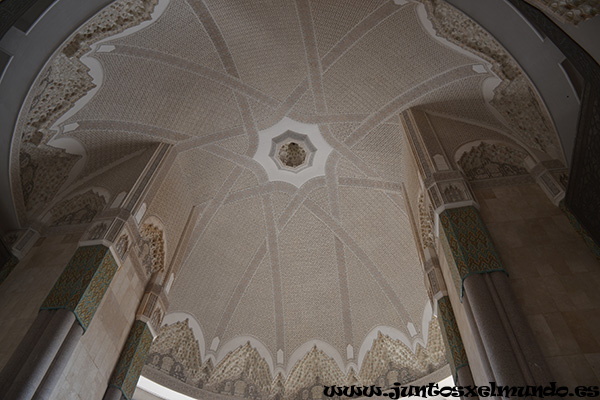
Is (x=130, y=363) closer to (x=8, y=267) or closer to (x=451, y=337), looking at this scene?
(x=8, y=267)

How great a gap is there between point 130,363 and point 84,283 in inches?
53.5

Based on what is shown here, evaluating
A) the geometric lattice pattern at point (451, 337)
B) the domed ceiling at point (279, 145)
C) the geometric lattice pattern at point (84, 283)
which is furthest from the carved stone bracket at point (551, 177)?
the geometric lattice pattern at point (84, 283)

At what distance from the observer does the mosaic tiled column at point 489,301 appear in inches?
127

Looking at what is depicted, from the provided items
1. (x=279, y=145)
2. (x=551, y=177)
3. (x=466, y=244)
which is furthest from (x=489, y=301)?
(x=279, y=145)

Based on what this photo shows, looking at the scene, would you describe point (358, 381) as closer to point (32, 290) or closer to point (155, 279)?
point (155, 279)

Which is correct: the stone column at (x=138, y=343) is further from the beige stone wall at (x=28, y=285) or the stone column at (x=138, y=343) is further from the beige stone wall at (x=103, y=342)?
the beige stone wall at (x=28, y=285)

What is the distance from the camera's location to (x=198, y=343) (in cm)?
755

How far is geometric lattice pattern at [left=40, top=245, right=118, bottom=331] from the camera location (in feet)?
13.4

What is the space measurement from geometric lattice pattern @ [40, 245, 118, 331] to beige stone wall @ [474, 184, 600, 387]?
3.83 meters

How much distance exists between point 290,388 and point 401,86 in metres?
5.43

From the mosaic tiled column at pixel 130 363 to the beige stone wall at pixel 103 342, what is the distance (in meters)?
0.07

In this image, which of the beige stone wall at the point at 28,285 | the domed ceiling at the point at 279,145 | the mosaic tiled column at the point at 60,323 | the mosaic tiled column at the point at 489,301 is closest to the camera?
the mosaic tiled column at the point at 489,301

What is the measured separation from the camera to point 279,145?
7410 millimetres

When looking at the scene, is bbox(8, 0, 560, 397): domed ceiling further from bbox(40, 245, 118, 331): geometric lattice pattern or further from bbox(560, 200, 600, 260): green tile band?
bbox(40, 245, 118, 331): geometric lattice pattern
